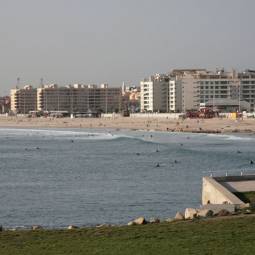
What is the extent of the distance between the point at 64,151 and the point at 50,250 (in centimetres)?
6484

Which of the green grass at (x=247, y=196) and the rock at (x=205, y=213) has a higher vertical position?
the rock at (x=205, y=213)

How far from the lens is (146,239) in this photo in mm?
17250

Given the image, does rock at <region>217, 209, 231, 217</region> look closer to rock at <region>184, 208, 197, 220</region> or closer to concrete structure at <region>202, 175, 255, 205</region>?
rock at <region>184, 208, 197, 220</region>

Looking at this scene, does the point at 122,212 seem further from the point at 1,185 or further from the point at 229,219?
the point at 1,185

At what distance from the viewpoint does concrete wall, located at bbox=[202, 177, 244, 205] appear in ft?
84.0

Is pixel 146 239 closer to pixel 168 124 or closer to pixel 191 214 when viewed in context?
pixel 191 214

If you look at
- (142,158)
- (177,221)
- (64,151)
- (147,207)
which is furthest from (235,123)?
(177,221)

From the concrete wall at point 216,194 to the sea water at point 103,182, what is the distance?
56.5 inches

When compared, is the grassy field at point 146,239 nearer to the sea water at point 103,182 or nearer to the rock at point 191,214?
the rock at point 191,214

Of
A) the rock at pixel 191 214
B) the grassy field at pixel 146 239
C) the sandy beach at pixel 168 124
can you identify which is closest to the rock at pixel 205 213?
the rock at pixel 191 214

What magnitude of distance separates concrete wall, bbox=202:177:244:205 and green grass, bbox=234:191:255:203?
30 centimetres

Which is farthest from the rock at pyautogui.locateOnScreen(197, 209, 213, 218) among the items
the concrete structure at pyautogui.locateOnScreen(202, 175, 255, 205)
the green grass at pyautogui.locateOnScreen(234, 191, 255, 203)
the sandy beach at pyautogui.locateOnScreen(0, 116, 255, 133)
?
the sandy beach at pyautogui.locateOnScreen(0, 116, 255, 133)

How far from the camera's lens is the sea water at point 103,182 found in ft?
100.0

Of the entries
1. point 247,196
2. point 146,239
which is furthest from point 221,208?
point 146,239
